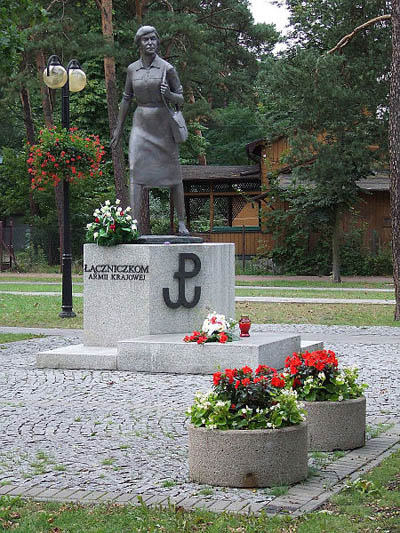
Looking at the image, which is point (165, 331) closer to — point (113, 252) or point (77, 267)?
point (113, 252)

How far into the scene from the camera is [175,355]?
11.7m

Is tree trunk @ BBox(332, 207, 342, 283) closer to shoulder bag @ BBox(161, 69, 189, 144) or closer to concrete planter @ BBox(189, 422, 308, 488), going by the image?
shoulder bag @ BBox(161, 69, 189, 144)

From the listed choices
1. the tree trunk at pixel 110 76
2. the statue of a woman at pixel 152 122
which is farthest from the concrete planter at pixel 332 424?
the tree trunk at pixel 110 76

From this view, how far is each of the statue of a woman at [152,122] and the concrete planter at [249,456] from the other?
766cm

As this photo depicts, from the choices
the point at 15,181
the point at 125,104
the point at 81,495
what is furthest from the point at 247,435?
the point at 15,181

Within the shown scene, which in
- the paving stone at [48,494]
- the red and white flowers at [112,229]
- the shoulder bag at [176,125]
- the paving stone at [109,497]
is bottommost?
the paving stone at [48,494]

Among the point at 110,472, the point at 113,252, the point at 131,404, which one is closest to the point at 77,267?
the point at 113,252

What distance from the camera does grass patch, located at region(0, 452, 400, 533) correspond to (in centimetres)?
547

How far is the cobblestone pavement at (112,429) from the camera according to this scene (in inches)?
255

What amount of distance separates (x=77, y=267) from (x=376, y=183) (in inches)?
480

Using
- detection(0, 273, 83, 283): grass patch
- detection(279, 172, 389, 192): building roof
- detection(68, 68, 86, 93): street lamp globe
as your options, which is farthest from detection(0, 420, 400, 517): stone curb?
Result: detection(279, 172, 389, 192): building roof

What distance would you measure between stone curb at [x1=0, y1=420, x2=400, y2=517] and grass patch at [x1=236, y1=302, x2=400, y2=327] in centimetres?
1166

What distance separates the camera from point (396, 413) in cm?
923

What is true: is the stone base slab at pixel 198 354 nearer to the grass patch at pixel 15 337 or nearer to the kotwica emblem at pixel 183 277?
the kotwica emblem at pixel 183 277
